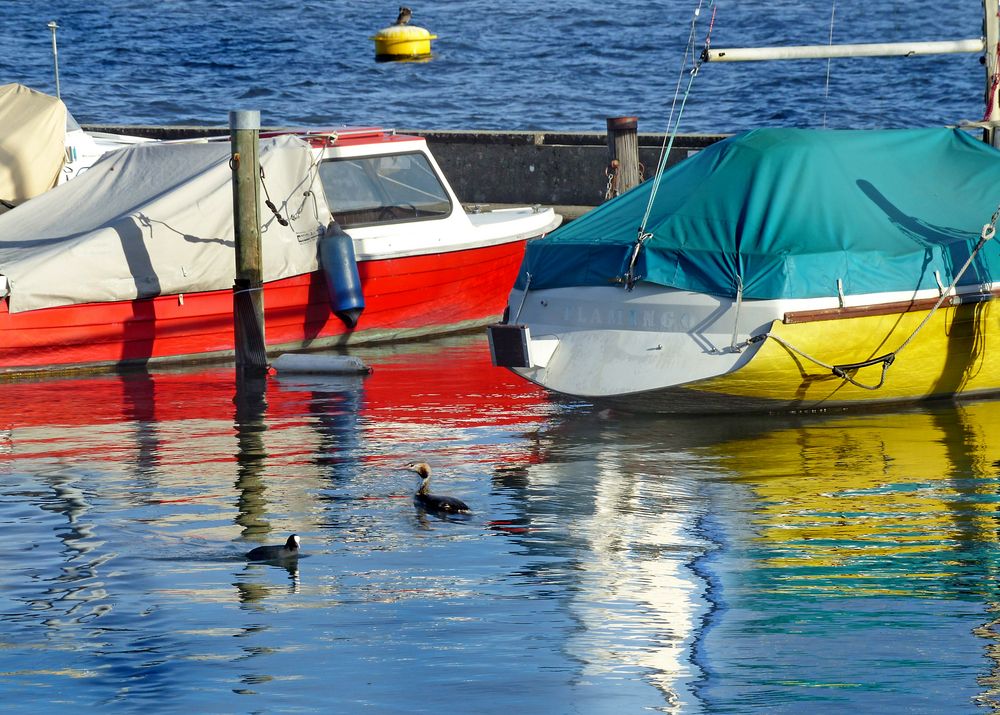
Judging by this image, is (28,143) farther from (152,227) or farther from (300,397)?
(300,397)

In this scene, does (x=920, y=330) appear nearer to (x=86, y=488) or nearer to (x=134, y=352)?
(x=86, y=488)

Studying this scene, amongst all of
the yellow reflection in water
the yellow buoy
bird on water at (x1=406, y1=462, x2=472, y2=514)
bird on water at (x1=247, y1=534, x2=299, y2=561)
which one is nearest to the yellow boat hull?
the yellow reflection in water

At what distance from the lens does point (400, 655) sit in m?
8.01

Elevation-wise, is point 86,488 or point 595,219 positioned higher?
point 595,219

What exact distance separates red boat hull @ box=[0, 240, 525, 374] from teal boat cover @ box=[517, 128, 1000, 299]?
13.0 feet

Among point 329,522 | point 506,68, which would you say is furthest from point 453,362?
point 506,68

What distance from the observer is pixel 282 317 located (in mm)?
17047

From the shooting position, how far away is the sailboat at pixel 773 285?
12719 millimetres

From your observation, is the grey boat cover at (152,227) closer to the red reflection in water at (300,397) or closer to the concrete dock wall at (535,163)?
the red reflection in water at (300,397)

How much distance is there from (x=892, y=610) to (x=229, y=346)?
973cm

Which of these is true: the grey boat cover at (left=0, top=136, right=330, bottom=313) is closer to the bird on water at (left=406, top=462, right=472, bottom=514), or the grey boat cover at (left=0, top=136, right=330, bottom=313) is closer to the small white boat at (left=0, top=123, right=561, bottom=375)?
the small white boat at (left=0, top=123, right=561, bottom=375)

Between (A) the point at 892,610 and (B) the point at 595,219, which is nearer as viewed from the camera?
(A) the point at 892,610

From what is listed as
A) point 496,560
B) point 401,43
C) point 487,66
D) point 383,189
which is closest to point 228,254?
point 383,189

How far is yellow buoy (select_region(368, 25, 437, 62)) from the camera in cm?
5034
